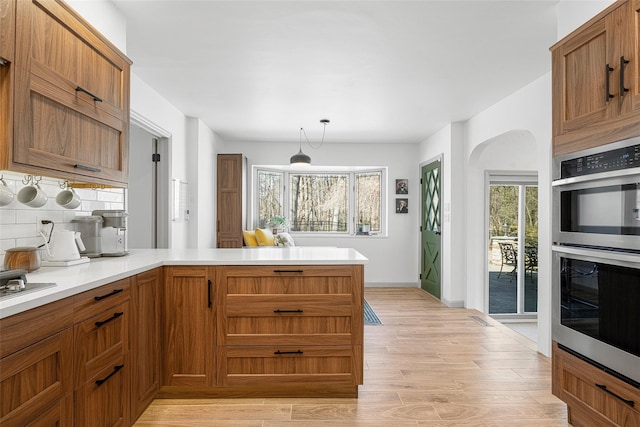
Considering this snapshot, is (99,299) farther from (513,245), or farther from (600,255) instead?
(513,245)

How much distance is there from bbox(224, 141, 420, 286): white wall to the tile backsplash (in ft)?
13.8

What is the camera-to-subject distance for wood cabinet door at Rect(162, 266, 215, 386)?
2.45 meters

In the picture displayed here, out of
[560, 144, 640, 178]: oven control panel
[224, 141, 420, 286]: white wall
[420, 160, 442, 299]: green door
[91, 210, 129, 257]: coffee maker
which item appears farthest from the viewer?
[224, 141, 420, 286]: white wall

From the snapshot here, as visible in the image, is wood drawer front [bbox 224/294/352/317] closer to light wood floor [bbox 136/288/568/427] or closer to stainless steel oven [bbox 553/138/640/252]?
light wood floor [bbox 136/288/568/427]

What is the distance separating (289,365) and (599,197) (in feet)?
6.49

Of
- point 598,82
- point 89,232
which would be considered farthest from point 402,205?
point 89,232

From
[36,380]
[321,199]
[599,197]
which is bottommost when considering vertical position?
[36,380]

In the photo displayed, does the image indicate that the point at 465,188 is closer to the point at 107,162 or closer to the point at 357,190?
the point at 357,190

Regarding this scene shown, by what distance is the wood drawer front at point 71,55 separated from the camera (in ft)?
5.41

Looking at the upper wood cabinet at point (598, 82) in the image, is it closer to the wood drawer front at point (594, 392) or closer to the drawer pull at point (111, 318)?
the wood drawer front at point (594, 392)

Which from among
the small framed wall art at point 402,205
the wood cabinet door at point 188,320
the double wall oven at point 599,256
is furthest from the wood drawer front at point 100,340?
the small framed wall art at point 402,205

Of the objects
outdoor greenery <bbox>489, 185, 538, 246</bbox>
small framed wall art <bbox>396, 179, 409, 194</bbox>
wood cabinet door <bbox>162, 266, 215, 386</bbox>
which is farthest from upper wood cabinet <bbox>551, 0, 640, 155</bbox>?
small framed wall art <bbox>396, 179, 409, 194</bbox>

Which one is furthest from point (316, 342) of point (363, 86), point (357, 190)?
point (357, 190)

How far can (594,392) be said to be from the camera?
6.29ft
